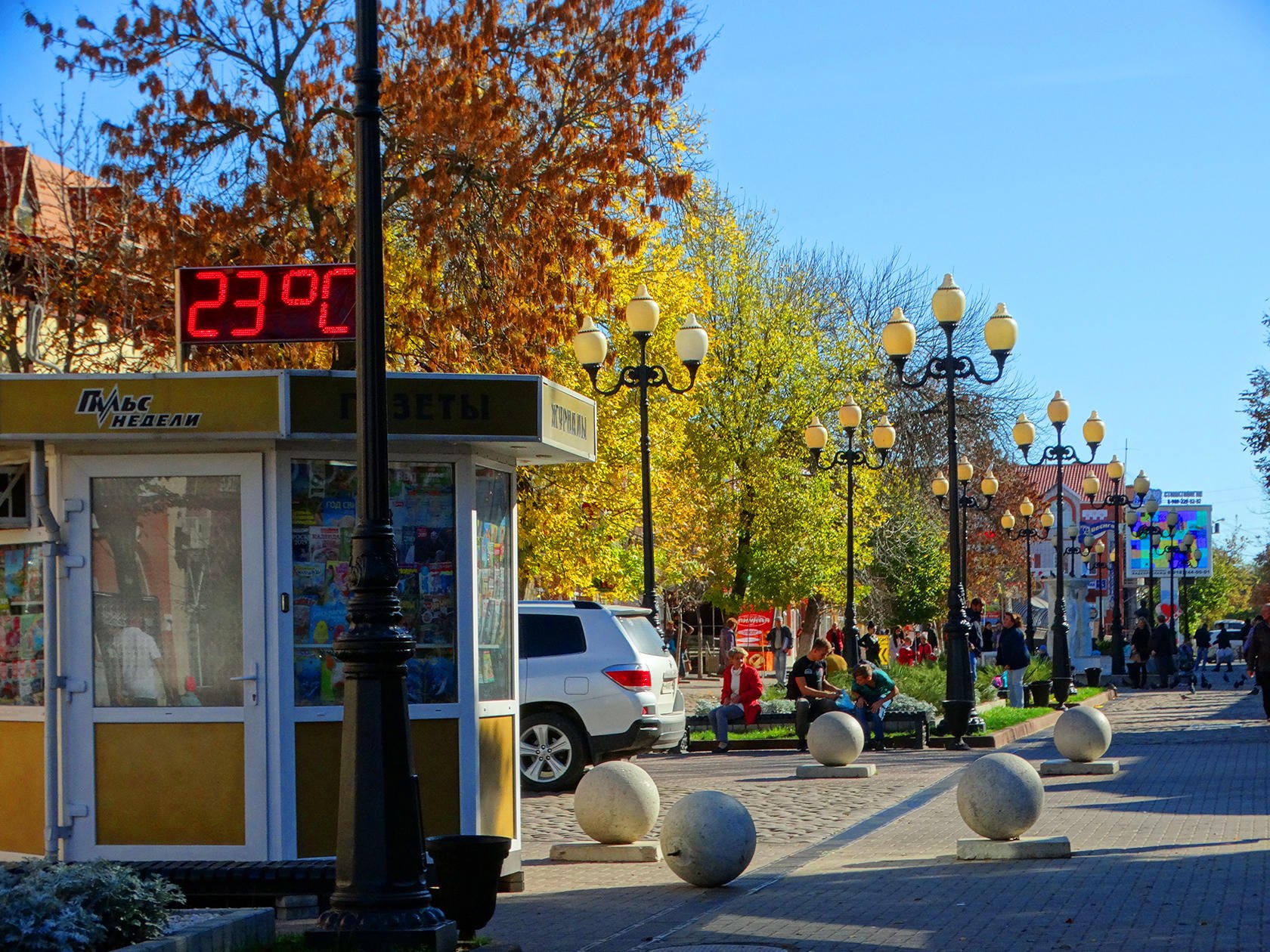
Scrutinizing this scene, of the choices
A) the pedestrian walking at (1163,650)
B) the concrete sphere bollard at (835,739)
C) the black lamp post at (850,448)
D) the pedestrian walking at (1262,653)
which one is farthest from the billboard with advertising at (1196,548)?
the concrete sphere bollard at (835,739)

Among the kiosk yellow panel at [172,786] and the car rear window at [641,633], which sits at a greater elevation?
the car rear window at [641,633]

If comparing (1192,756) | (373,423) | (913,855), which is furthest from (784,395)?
(373,423)

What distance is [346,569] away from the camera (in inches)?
391

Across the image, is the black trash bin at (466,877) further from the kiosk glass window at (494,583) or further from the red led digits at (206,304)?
the red led digits at (206,304)

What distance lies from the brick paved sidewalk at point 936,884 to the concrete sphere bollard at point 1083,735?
→ 1.72 ft

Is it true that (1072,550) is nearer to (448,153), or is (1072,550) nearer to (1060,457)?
(1060,457)

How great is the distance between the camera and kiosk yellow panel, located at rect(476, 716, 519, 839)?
10.3 m

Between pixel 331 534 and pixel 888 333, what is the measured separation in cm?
1371

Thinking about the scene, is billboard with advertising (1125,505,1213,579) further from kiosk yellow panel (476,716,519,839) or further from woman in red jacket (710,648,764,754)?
kiosk yellow panel (476,716,519,839)

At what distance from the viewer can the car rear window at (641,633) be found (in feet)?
56.1

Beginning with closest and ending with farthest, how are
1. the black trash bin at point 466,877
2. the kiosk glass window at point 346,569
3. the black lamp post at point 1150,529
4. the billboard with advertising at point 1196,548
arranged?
the black trash bin at point 466,877 → the kiosk glass window at point 346,569 → the black lamp post at point 1150,529 → the billboard with advertising at point 1196,548

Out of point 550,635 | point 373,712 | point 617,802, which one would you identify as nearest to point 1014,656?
point 550,635

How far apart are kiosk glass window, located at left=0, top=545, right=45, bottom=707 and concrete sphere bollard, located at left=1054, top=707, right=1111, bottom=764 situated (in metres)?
11.2

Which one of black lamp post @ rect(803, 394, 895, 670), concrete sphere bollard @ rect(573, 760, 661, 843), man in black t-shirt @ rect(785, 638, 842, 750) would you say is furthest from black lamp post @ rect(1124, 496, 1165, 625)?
concrete sphere bollard @ rect(573, 760, 661, 843)
